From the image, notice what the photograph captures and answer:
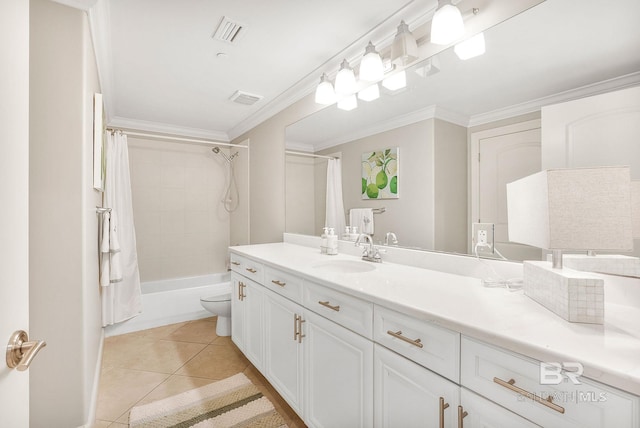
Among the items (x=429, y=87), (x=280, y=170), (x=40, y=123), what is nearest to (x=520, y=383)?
(x=429, y=87)

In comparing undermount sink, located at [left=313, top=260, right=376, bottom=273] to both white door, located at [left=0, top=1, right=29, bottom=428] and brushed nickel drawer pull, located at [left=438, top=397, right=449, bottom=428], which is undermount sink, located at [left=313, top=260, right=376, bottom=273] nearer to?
brushed nickel drawer pull, located at [left=438, top=397, right=449, bottom=428]

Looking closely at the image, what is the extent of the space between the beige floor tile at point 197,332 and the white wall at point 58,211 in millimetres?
1216

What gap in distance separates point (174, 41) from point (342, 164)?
1.34 meters

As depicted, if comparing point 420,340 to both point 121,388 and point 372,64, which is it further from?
point 121,388

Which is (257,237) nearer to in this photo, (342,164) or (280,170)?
(280,170)

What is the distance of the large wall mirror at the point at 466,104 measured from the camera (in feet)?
3.44

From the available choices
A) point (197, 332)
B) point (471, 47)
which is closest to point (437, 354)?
point (471, 47)

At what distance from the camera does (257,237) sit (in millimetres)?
3377

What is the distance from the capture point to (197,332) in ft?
9.46

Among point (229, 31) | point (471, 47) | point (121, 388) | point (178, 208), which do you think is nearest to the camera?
point (471, 47)

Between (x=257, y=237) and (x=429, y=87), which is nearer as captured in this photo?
(x=429, y=87)

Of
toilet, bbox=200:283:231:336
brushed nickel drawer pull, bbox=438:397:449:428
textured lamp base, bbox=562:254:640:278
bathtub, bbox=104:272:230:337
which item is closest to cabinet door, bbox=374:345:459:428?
brushed nickel drawer pull, bbox=438:397:449:428

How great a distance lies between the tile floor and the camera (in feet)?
6.00

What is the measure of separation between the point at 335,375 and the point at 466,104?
1372 millimetres
